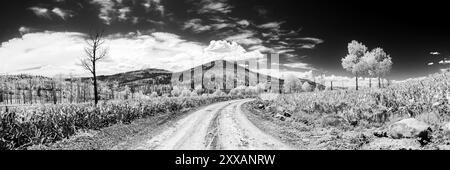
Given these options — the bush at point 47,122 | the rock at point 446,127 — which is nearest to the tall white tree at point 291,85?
the bush at point 47,122

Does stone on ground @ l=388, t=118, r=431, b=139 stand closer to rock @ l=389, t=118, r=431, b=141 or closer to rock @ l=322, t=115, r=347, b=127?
rock @ l=389, t=118, r=431, b=141

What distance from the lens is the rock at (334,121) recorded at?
54.8 feet

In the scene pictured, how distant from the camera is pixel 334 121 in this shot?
17.0m

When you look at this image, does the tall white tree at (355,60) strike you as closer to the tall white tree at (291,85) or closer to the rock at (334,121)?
the rock at (334,121)

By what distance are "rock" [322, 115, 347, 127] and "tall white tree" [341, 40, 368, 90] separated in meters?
48.4

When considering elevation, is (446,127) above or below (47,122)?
above

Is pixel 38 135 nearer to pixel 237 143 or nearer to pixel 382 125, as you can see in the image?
pixel 237 143

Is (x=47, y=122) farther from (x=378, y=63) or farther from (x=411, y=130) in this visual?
(x=378, y=63)

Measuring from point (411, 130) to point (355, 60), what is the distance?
56940mm

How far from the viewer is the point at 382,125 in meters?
13.9

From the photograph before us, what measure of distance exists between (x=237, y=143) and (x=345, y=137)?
498 cm

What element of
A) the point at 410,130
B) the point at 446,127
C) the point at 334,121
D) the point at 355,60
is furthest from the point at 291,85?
the point at 446,127

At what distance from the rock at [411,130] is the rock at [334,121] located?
17.0ft
